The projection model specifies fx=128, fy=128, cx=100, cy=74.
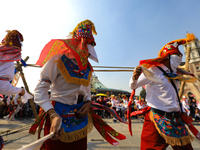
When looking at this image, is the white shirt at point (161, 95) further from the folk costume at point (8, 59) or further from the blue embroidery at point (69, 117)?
the folk costume at point (8, 59)

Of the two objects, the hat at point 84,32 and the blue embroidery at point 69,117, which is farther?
the hat at point 84,32

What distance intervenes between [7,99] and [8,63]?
9.79m

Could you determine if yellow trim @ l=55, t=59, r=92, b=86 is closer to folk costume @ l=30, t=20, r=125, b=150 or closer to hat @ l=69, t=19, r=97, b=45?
folk costume @ l=30, t=20, r=125, b=150

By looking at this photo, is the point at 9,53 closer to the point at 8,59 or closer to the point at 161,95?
the point at 8,59

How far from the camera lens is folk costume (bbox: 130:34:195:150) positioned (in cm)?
169

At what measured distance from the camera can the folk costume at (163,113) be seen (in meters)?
1.69

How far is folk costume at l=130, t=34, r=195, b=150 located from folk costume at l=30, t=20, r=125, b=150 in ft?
1.93

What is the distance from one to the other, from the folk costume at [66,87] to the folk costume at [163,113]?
23.2 inches

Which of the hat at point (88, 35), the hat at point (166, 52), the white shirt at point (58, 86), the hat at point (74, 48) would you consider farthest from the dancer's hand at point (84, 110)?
the hat at point (166, 52)

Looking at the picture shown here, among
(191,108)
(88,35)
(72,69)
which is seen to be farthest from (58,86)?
(191,108)

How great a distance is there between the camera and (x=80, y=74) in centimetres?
148

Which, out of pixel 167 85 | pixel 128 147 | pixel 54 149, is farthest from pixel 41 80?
pixel 128 147

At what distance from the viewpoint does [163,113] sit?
1837 mm

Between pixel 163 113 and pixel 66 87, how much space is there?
4.66ft
